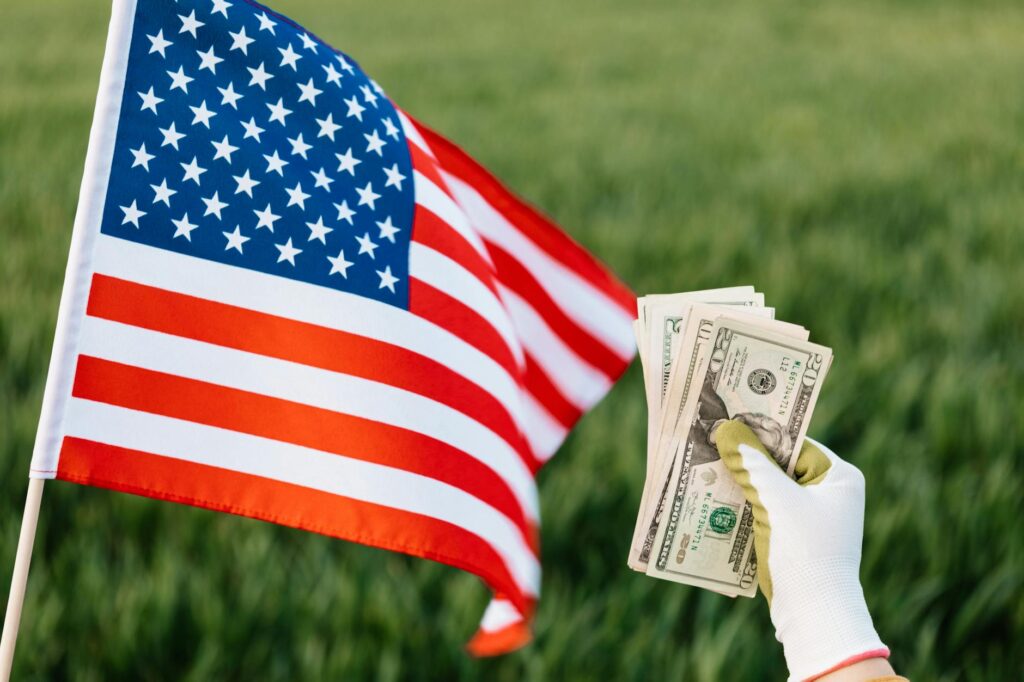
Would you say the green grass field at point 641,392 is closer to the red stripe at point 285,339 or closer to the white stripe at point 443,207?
the red stripe at point 285,339

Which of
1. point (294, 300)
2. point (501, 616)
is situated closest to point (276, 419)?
point (294, 300)

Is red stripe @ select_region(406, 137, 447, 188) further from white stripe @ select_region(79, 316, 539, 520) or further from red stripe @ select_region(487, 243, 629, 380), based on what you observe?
white stripe @ select_region(79, 316, 539, 520)

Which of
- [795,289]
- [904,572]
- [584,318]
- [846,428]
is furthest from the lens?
[795,289]

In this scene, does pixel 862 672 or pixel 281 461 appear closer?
pixel 862 672

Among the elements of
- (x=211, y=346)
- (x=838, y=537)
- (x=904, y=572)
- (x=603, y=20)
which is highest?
(x=603, y=20)

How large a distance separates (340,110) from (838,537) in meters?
1.00

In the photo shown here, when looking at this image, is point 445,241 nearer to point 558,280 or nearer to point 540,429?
point 558,280

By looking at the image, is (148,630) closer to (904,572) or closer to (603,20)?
(904,572)

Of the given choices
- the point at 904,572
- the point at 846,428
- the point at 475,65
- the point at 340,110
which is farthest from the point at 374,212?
the point at 475,65

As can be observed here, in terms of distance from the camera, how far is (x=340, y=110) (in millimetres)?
1584

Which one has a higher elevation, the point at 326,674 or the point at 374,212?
the point at 374,212

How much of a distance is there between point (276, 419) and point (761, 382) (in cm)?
69

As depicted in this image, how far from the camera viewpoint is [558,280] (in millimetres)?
2008

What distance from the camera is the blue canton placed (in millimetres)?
1374
